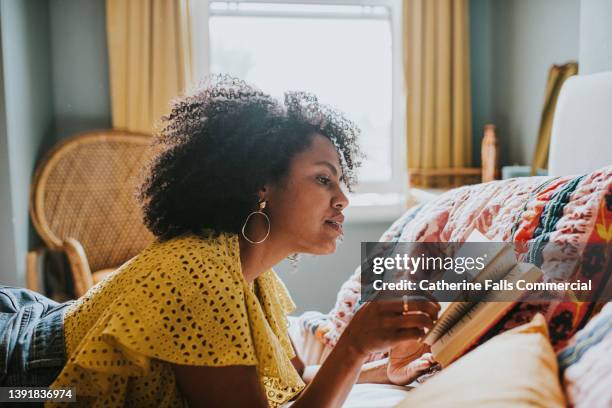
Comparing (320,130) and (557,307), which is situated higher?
(320,130)

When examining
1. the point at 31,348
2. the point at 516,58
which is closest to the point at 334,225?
the point at 31,348

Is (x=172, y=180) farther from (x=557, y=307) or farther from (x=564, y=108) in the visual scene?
(x=564, y=108)

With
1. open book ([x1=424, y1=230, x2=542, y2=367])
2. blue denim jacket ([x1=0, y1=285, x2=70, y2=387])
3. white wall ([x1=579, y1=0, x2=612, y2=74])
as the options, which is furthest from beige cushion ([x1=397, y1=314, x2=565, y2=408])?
white wall ([x1=579, y1=0, x2=612, y2=74])

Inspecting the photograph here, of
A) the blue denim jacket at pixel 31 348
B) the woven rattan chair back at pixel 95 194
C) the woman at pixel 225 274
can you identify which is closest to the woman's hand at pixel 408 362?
the woman at pixel 225 274

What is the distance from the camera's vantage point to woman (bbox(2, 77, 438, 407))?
35.5 inches

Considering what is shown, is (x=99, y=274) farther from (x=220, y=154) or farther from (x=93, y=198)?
(x=220, y=154)

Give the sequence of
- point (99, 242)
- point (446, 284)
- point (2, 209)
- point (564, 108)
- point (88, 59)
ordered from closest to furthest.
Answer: point (446, 284)
point (564, 108)
point (2, 209)
point (99, 242)
point (88, 59)

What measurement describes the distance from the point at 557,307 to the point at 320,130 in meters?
0.60

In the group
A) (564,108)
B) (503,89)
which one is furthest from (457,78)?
(564,108)

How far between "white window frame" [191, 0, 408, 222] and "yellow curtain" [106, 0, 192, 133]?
0.63 ft

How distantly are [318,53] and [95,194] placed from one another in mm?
1547

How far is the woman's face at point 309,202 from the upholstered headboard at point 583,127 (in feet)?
2.71

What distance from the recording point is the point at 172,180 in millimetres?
1152

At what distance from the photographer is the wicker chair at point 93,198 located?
2.82 meters
